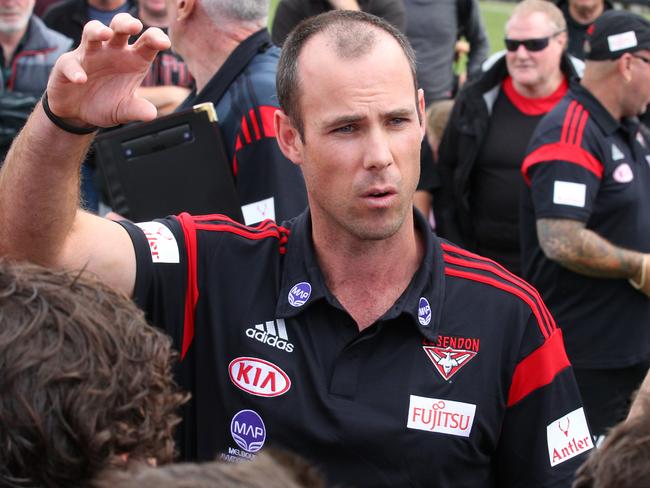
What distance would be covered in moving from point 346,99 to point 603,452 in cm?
121

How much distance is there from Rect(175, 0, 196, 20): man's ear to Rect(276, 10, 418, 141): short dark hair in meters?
1.29

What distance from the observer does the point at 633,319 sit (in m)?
4.85

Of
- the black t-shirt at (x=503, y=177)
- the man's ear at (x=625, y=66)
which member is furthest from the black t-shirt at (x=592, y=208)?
the black t-shirt at (x=503, y=177)

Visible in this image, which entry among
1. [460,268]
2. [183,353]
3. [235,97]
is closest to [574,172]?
[235,97]

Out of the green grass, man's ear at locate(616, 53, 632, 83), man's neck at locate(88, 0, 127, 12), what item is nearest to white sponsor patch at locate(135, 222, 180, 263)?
man's ear at locate(616, 53, 632, 83)

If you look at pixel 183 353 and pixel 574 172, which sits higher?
pixel 574 172

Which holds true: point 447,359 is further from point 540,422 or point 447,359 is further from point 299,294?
point 299,294

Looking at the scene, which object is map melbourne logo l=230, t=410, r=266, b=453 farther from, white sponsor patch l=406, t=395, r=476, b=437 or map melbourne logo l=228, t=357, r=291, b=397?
white sponsor patch l=406, t=395, r=476, b=437

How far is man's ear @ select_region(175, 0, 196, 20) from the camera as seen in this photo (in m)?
3.87

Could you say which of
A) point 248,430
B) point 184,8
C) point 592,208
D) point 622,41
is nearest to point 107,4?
point 184,8

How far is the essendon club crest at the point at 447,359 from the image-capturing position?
237 cm

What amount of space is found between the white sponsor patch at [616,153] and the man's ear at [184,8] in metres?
2.02

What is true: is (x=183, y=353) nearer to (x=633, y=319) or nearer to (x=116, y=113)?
(x=116, y=113)

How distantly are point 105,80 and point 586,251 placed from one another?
2.83 m
